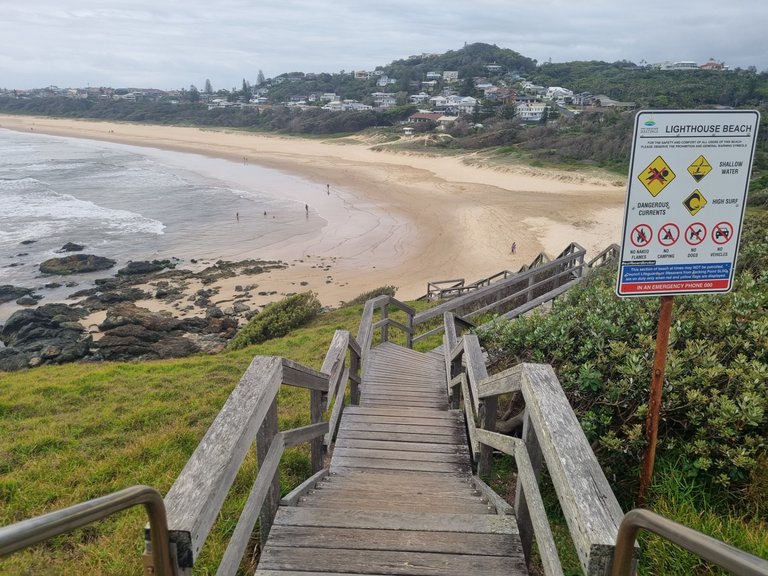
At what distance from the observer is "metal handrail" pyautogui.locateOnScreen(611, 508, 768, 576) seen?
1.09 metres

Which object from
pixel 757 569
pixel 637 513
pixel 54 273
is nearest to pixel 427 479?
pixel 637 513

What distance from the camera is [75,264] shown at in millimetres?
24672

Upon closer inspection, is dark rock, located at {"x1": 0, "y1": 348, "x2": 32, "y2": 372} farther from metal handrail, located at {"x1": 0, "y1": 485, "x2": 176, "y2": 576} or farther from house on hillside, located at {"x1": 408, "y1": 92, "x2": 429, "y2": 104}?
house on hillside, located at {"x1": 408, "y1": 92, "x2": 429, "y2": 104}

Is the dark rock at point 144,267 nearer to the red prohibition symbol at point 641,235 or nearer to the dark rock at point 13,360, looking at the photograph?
the dark rock at point 13,360

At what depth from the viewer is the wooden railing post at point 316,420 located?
3848 mm

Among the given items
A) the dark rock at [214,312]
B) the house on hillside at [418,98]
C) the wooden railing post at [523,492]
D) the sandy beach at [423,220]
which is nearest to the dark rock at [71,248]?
the sandy beach at [423,220]

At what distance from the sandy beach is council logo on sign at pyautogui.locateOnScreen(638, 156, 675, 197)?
1764cm

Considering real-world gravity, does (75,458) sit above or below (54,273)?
above

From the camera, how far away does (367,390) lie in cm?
655

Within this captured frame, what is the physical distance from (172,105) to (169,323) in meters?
109

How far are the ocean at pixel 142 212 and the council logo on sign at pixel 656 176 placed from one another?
22395mm

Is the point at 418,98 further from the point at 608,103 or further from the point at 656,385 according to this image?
the point at 656,385

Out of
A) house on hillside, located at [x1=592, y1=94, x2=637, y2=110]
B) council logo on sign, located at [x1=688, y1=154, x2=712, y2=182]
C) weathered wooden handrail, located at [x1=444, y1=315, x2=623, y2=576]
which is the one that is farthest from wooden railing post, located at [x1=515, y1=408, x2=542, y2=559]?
house on hillside, located at [x1=592, y1=94, x2=637, y2=110]

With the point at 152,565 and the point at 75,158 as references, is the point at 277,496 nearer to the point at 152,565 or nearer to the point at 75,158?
the point at 152,565
